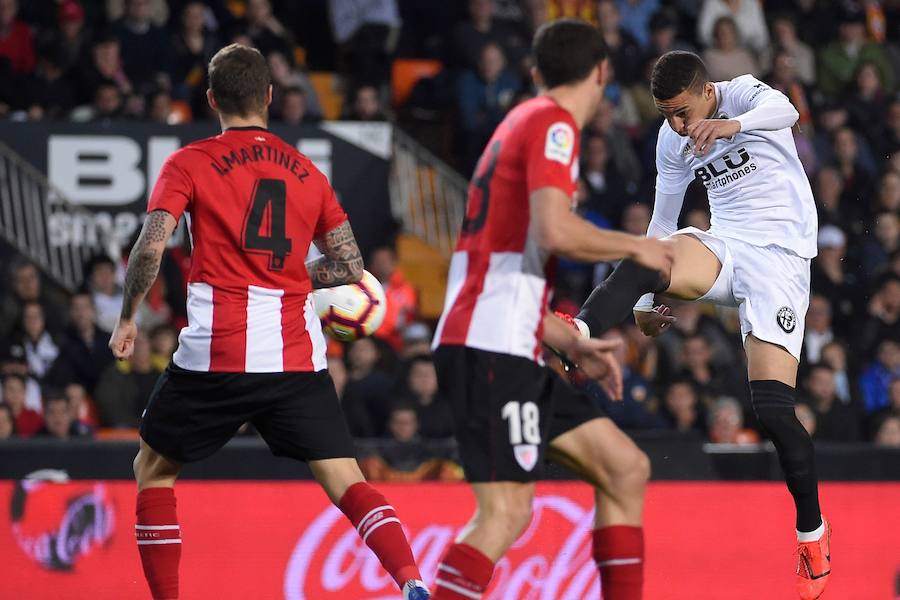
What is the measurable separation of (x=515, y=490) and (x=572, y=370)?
1724mm

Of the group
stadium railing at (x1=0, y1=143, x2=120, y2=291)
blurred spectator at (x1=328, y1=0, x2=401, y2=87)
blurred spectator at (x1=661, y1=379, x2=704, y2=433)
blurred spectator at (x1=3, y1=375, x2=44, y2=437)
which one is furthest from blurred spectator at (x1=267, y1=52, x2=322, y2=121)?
blurred spectator at (x1=661, y1=379, x2=704, y2=433)

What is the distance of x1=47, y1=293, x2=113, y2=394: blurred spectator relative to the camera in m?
10.6

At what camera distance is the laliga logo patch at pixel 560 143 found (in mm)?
4551

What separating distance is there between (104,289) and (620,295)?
5.95 meters

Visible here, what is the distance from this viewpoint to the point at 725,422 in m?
10.8

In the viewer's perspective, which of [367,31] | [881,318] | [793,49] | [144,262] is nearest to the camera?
[144,262]

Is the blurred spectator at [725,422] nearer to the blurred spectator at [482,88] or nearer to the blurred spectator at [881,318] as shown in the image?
the blurred spectator at [881,318]

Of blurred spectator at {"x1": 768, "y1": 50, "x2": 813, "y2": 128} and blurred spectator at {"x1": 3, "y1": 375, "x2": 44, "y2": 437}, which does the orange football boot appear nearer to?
blurred spectator at {"x1": 3, "y1": 375, "x2": 44, "y2": 437}

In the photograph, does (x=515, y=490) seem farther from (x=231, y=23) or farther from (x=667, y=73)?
(x=231, y=23)

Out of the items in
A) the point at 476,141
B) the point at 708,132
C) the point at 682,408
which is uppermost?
the point at 708,132

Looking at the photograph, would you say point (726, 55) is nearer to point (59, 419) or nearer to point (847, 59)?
point (847, 59)

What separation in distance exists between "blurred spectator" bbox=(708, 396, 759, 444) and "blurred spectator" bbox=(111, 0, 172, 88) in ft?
17.6

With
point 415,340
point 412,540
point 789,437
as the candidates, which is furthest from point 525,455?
point 415,340

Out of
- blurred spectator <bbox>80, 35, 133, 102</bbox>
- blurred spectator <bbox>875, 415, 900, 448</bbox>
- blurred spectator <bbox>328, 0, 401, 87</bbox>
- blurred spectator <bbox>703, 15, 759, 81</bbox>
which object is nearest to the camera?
blurred spectator <bbox>875, 415, 900, 448</bbox>
